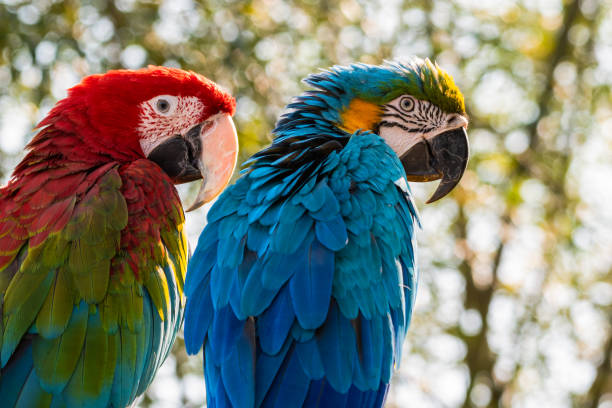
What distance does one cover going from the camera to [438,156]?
2.48m

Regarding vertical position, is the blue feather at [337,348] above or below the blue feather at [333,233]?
below

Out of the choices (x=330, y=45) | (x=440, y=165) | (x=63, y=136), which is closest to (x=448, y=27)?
(x=330, y=45)

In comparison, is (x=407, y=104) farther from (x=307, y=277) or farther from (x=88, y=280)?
(x=88, y=280)

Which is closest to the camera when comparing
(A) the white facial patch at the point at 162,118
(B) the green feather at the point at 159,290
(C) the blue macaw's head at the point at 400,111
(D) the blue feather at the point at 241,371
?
(D) the blue feather at the point at 241,371

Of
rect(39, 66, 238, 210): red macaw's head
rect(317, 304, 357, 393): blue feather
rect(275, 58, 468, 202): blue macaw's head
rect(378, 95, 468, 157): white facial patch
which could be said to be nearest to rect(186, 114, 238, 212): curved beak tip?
rect(39, 66, 238, 210): red macaw's head

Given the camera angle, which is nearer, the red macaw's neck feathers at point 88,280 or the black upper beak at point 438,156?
the red macaw's neck feathers at point 88,280

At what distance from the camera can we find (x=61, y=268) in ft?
6.75

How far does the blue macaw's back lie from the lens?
1.71 meters

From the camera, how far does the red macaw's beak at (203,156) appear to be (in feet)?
8.13

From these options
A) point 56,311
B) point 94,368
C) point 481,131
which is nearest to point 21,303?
point 56,311

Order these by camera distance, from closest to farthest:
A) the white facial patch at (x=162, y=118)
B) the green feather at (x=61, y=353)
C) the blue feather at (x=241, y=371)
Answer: the blue feather at (x=241, y=371) < the green feather at (x=61, y=353) < the white facial patch at (x=162, y=118)

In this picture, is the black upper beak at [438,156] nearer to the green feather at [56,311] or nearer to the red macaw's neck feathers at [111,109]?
the red macaw's neck feathers at [111,109]

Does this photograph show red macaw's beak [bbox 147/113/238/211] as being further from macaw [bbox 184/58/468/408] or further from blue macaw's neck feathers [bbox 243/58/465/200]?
macaw [bbox 184/58/468/408]

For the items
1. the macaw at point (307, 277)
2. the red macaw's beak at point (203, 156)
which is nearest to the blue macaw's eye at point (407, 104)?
the macaw at point (307, 277)
